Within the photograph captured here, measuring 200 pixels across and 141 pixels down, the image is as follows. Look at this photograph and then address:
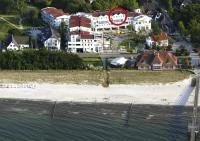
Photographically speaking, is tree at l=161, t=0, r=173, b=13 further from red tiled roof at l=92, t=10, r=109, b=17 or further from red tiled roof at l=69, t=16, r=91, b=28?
red tiled roof at l=69, t=16, r=91, b=28

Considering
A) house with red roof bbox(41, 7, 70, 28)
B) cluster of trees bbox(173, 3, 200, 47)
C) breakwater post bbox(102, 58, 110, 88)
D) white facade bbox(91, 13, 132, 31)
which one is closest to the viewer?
breakwater post bbox(102, 58, 110, 88)

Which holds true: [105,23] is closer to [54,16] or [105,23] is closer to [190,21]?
[54,16]

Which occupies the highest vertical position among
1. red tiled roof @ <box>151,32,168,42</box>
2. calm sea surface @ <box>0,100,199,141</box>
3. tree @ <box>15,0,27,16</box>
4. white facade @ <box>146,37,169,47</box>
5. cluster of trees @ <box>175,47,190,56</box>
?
tree @ <box>15,0,27,16</box>

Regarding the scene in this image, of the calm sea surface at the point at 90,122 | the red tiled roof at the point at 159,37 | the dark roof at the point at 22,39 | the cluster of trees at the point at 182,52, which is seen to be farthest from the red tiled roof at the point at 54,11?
the calm sea surface at the point at 90,122

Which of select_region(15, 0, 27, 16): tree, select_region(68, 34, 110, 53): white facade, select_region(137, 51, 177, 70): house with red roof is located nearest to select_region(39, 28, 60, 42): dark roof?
select_region(68, 34, 110, 53): white facade

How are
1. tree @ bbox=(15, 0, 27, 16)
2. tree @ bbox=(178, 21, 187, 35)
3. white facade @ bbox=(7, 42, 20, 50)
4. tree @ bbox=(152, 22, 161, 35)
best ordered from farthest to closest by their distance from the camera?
1. tree @ bbox=(15, 0, 27, 16)
2. tree @ bbox=(152, 22, 161, 35)
3. tree @ bbox=(178, 21, 187, 35)
4. white facade @ bbox=(7, 42, 20, 50)

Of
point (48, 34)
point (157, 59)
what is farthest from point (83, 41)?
point (157, 59)

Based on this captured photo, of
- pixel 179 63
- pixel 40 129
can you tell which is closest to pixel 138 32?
pixel 179 63

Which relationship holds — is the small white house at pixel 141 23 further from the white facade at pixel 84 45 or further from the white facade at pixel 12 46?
the white facade at pixel 12 46
